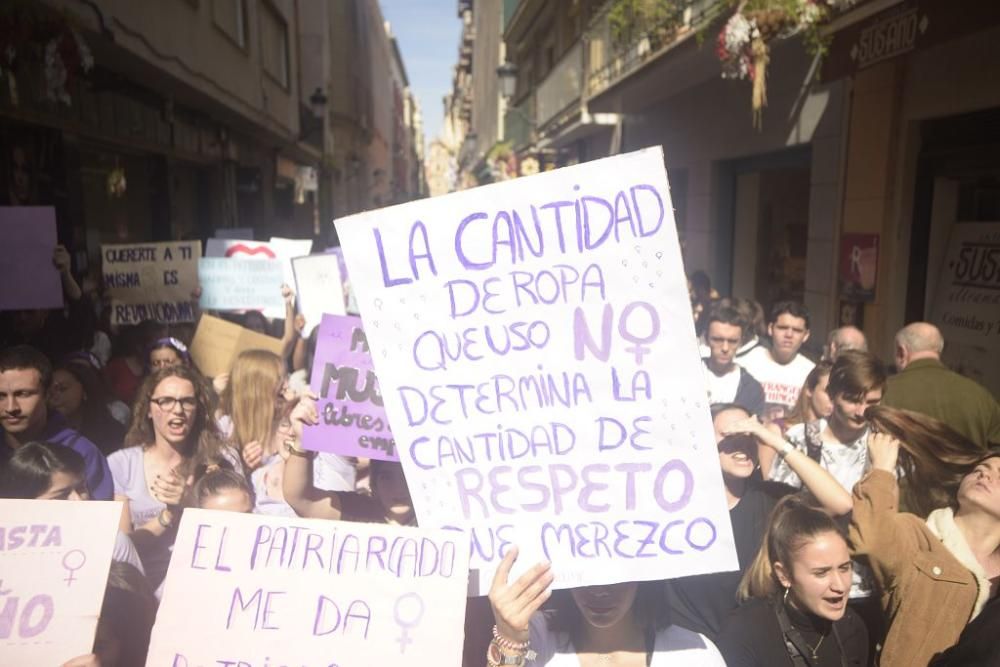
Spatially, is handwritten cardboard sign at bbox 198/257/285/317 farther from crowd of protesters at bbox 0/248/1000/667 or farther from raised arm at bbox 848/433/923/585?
raised arm at bbox 848/433/923/585

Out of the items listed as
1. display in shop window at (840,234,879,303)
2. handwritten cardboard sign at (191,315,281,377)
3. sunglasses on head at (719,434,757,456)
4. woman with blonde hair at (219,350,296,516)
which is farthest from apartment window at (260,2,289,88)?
sunglasses on head at (719,434,757,456)

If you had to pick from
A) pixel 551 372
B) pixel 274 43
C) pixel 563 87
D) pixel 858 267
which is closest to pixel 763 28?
pixel 858 267

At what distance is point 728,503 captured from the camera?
266cm

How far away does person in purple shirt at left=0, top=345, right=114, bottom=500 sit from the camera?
291 cm

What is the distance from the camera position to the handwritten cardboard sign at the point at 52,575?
1.76 meters

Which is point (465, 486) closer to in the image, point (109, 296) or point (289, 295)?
point (289, 295)

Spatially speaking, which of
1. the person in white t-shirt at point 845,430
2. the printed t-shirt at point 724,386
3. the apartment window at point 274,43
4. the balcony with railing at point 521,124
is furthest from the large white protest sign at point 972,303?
the balcony with railing at point 521,124

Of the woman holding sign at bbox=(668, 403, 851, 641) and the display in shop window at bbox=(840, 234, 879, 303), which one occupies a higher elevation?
the display in shop window at bbox=(840, 234, 879, 303)

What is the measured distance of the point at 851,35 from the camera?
604cm

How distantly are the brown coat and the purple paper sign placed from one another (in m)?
1.55

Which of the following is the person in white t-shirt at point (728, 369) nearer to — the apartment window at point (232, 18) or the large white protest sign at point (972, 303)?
the large white protest sign at point (972, 303)

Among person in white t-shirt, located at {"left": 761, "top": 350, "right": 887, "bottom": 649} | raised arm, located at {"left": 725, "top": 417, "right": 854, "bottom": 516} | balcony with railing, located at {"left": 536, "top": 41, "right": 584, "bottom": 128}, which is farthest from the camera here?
balcony with railing, located at {"left": 536, "top": 41, "right": 584, "bottom": 128}

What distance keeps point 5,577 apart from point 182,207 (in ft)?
35.5

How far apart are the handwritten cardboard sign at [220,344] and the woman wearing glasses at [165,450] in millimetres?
954
